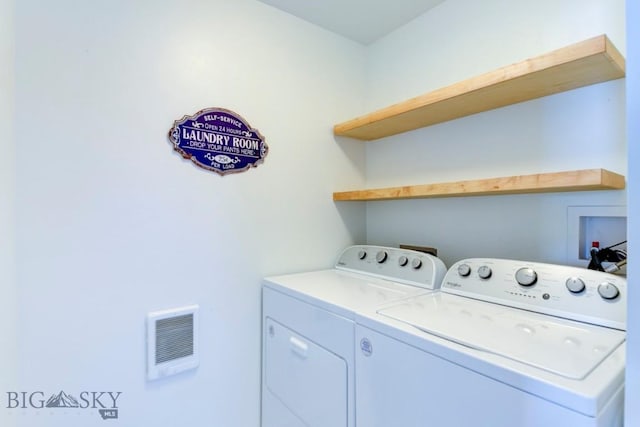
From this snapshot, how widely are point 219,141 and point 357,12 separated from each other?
1002 millimetres

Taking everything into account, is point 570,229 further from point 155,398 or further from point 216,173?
point 155,398

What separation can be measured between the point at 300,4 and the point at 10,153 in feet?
4.47

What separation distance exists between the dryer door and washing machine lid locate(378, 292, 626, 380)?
0.30m

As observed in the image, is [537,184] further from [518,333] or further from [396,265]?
[396,265]

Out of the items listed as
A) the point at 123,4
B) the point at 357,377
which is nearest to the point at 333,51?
the point at 123,4

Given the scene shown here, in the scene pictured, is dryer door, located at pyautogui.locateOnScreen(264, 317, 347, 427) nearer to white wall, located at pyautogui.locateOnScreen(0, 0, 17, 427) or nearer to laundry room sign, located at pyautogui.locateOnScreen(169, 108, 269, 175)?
laundry room sign, located at pyautogui.locateOnScreen(169, 108, 269, 175)

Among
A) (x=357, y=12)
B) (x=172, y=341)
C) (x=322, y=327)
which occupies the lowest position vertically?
(x=172, y=341)

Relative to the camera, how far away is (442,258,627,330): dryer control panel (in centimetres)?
90

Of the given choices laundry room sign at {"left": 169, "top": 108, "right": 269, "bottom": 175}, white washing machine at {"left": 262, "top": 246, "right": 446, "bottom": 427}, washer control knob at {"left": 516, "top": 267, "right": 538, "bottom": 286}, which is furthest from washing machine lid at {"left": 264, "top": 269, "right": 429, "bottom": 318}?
laundry room sign at {"left": 169, "top": 108, "right": 269, "bottom": 175}

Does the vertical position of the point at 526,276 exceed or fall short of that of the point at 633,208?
it falls short

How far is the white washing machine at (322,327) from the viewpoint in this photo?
3.45ft

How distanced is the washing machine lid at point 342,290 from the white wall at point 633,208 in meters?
0.63

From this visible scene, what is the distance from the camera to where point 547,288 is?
103 centimetres

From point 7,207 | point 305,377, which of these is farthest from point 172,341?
point 7,207
